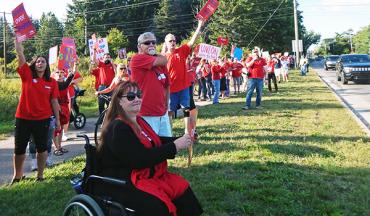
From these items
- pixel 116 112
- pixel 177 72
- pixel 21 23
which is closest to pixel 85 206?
pixel 116 112

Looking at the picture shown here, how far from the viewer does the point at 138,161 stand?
3.68 meters

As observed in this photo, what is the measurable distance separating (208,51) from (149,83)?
11.9 meters

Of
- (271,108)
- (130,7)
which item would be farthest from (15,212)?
(130,7)

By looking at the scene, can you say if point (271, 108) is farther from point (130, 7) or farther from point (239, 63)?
point (130, 7)

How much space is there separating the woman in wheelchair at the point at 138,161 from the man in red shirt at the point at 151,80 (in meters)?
2.02

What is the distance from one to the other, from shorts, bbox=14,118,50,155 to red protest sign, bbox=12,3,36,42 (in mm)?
1252

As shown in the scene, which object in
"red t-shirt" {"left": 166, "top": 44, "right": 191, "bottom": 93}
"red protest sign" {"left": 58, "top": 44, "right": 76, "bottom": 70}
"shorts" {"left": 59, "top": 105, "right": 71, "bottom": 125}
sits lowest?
"shorts" {"left": 59, "top": 105, "right": 71, "bottom": 125}

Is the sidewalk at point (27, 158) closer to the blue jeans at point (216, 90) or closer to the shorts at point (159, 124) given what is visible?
the shorts at point (159, 124)

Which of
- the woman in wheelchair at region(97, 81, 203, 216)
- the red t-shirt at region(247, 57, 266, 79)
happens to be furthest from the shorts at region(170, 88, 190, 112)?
the red t-shirt at region(247, 57, 266, 79)

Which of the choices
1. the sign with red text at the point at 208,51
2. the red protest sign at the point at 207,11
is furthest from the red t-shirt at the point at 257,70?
the red protest sign at the point at 207,11

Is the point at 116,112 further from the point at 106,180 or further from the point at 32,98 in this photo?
the point at 32,98

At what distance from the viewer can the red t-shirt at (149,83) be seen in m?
5.99

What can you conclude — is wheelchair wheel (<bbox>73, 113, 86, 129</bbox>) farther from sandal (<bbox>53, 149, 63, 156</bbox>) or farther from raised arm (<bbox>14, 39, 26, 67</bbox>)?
raised arm (<bbox>14, 39, 26, 67</bbox>)

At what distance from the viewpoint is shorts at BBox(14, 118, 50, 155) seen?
6.68 meters
